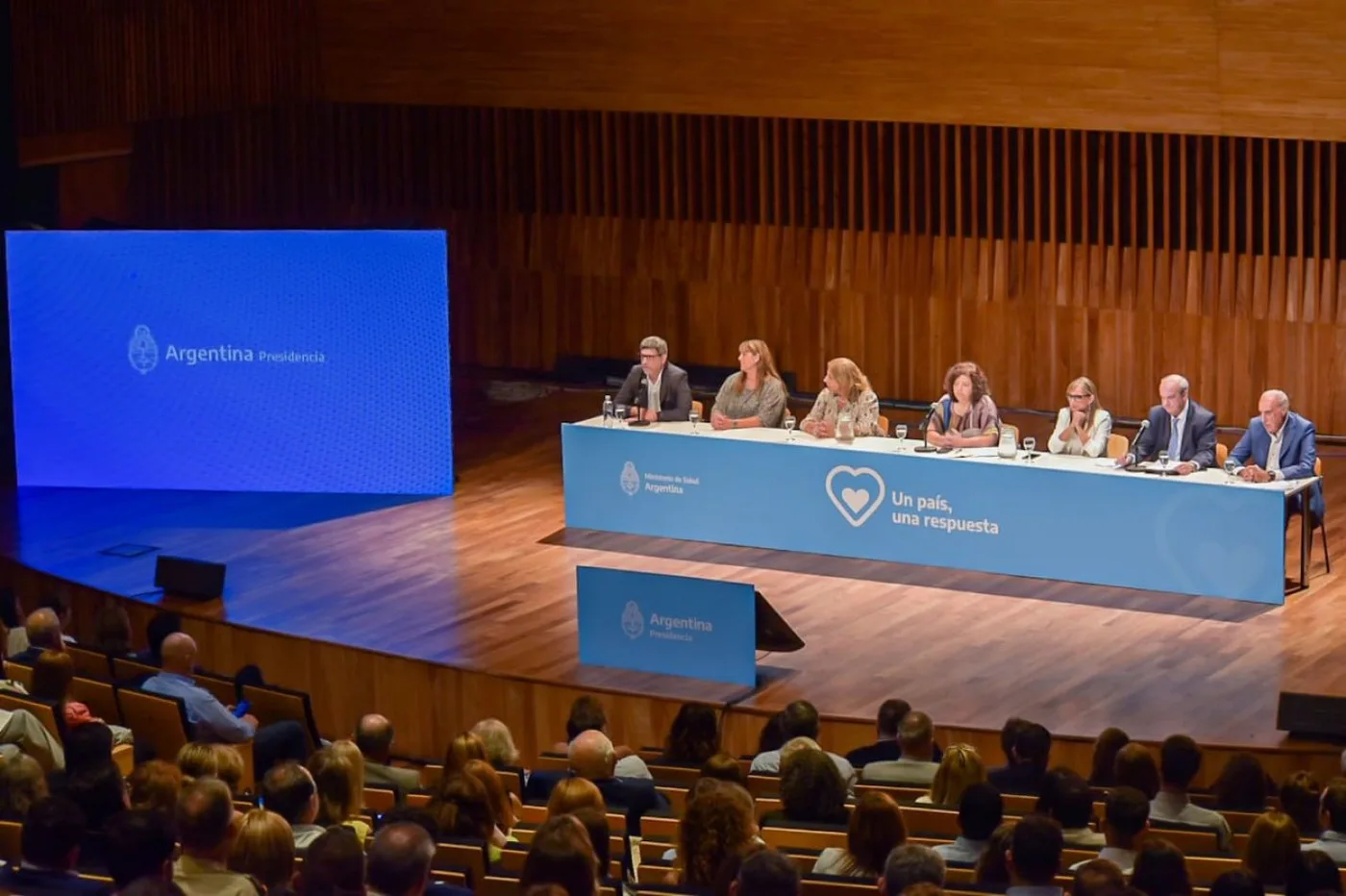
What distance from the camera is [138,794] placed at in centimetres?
573

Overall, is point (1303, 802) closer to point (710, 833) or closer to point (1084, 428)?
point (710, 833)

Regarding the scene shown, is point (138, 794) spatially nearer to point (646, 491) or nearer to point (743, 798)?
point (743, 798)

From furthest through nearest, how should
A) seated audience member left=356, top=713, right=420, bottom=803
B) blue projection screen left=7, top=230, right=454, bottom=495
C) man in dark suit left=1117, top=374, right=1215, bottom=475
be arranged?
blue projection screen left=7, top=230, right=454, bottom=495 → man in dark suit left=1117, top=374, right=1215, bottom=475 → seated audience member left=356, top=713, right=420, bottom=803

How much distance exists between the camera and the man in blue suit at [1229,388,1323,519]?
938 cm

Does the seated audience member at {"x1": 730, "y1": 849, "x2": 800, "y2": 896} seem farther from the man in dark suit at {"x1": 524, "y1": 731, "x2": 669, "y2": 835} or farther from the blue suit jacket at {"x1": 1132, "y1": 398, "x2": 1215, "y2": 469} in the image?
the blue suit jacket at {"x1": 1132, "y1": 398, "x2": 1215, "y2": 469}

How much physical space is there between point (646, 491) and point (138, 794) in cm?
524

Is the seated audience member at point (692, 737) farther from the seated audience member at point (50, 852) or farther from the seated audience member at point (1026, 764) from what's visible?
the seated audience member at point (50, 852)

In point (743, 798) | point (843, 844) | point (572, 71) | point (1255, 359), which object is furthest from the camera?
point (572, 71)

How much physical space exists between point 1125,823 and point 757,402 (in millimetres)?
5507

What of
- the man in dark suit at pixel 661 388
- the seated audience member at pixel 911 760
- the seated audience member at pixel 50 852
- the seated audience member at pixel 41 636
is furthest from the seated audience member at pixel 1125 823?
the man in dark suit at pixel 661 388

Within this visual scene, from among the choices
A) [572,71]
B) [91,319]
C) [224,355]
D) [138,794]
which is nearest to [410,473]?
[224,355]

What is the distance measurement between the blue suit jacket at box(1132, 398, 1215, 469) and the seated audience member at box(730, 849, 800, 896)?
18.9 feet

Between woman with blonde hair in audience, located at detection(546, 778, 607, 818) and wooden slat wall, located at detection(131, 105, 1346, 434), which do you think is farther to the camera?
wooden slat wall, located at detection(131, 105, 1346, 434)

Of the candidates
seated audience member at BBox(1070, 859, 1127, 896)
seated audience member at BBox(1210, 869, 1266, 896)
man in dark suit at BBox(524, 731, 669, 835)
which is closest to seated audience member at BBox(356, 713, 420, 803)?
man in dark suit at BBox(524, 731, 669, 835)
